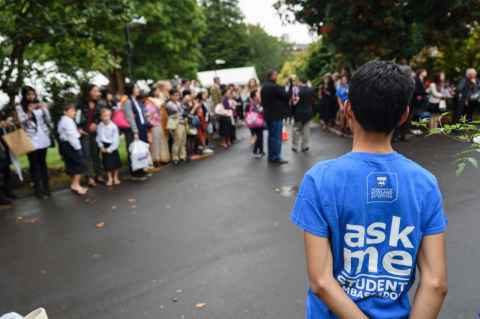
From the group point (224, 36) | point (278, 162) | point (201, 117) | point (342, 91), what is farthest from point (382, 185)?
point (224, 36)

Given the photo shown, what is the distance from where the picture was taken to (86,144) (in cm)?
895

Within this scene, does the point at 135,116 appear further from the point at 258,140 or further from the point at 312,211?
the point at 312,211

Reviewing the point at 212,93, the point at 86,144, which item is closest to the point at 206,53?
the point at 212,93

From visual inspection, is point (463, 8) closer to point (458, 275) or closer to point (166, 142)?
point (166, 142)

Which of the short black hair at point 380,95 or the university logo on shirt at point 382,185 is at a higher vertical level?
the short black hair at point 380,95

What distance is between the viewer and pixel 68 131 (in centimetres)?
782

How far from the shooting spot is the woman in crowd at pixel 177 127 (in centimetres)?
1062

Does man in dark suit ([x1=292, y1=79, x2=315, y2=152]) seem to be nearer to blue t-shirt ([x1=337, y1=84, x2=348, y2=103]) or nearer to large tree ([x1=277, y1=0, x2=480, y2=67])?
blue t-shirt ([x1=337, y1=84, x2=348, y2=103])

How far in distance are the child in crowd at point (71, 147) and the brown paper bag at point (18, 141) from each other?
1.96 feet

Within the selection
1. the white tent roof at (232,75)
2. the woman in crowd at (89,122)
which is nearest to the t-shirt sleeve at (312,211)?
the woman in crowd at (89,122)

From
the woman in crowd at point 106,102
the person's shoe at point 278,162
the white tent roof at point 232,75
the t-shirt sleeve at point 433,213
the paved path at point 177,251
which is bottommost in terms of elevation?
the paved path at point 177,251

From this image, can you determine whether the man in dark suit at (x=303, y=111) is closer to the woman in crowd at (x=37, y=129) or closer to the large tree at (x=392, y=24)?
the large tree at (x=392, y=24)

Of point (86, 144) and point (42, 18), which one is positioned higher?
point (42, 18)

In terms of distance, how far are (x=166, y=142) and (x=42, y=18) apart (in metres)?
4.07
